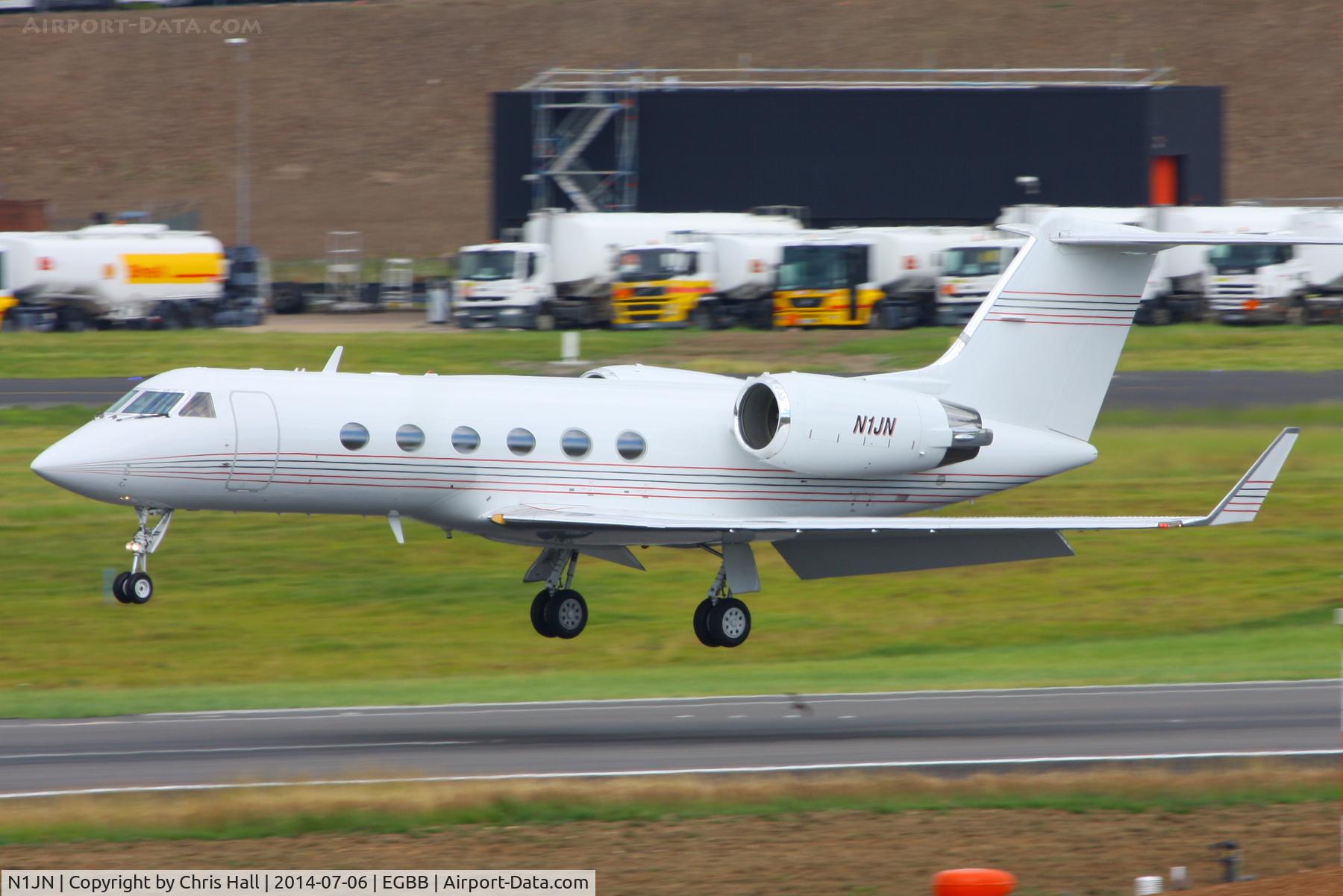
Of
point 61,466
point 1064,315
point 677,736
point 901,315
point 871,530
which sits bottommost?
point 677,736

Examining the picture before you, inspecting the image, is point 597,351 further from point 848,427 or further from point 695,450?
point 848,427

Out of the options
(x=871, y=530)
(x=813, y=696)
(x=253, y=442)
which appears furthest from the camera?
(x=813, y=696)

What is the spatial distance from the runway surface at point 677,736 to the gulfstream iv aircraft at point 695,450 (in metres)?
2.02

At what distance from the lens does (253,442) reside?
77.5ft

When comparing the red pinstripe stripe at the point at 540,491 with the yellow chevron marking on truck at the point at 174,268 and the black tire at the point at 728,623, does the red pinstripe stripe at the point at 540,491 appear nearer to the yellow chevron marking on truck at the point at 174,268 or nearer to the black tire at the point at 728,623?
the black tire at the point at 728,623

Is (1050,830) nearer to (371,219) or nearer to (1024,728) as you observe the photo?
(1024,728)

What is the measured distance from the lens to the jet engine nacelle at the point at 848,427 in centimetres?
2525

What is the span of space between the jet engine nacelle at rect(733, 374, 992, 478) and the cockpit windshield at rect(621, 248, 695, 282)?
35041mm

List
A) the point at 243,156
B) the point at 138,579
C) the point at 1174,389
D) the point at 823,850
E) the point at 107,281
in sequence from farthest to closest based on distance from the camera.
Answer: the point at 243,156 < the point at 107,281 < the point at 1174,389 < the point at 138,579 < the point at 823,850

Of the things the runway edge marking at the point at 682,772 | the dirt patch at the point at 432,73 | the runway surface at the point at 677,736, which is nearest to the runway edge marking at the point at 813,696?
the runway surface at the point at 677,736

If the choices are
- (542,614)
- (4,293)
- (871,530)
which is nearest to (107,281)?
(4,293)

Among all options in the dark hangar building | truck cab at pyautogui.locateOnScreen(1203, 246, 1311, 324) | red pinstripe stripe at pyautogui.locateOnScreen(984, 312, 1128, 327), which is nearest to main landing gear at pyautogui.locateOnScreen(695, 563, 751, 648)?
red pinstripe stripe at pyautogui.locateOnScreen(984, 312, 1128, 327)

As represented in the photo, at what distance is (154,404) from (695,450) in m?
7.44

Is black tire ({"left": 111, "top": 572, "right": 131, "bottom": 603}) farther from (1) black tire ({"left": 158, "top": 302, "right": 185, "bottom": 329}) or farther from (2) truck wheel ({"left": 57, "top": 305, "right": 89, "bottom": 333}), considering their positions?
(1) black tire ({"left": 158, "top": 302, "right": 185, "bottom": 329})
